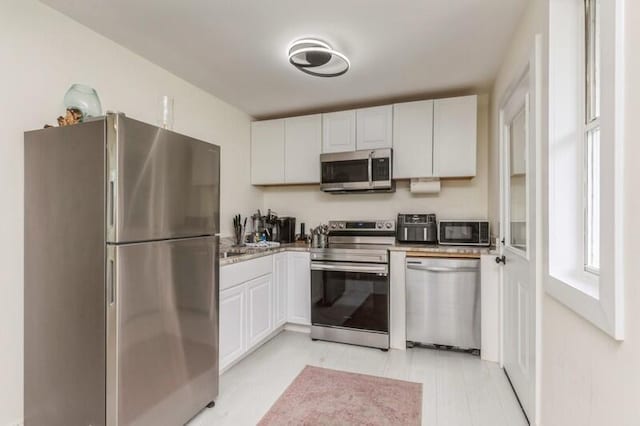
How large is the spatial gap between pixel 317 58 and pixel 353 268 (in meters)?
1.81

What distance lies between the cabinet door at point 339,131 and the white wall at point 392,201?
591mm

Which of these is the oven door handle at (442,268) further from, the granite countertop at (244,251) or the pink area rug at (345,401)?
the granite countertop at (244,251)

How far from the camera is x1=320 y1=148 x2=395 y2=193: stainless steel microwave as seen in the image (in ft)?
10.6

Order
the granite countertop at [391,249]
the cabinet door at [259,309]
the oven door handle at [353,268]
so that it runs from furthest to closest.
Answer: the oven door handle at [353,268] < the cabinet door at [259,309] < the granite countertop at [391,249]

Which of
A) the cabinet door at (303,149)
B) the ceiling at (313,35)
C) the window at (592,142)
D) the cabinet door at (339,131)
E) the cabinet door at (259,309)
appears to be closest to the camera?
the window at (592,142)

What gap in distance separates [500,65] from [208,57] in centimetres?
231

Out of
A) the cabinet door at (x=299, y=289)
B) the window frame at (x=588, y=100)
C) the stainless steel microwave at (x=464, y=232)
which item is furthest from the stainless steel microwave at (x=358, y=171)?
the window frame at (x=588, y=100)

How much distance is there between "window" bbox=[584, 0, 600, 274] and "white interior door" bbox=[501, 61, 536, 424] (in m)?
0.34

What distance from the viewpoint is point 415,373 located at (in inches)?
98.7

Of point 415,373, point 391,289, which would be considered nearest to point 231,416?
point 415,373

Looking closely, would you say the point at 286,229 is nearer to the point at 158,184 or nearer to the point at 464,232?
the point at 464,232

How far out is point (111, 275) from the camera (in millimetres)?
1464

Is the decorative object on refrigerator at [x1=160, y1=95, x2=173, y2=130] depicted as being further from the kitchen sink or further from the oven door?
the oven door

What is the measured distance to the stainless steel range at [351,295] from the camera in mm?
2951
